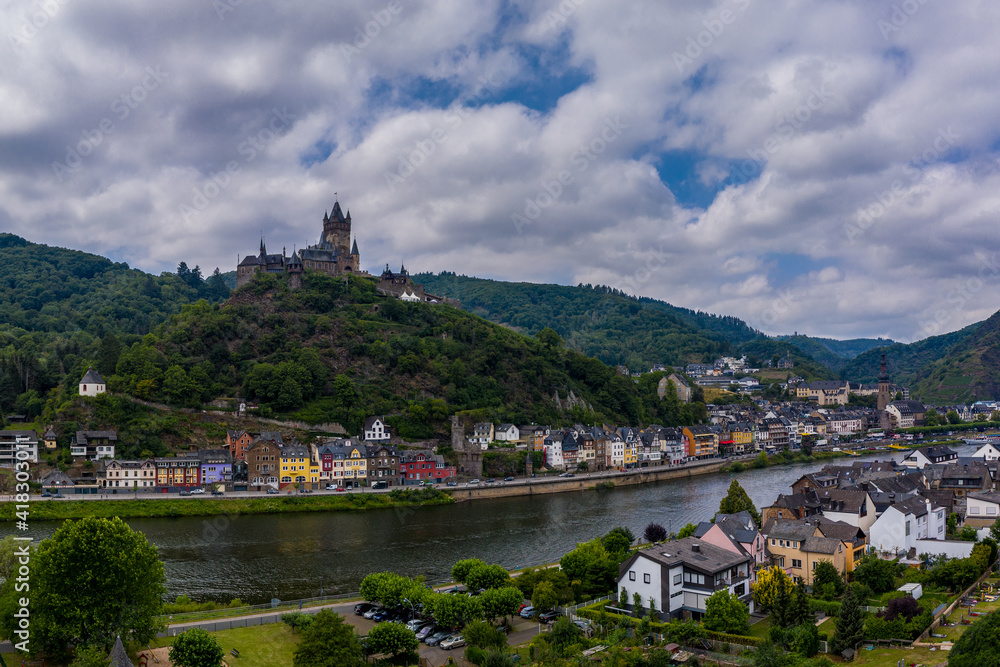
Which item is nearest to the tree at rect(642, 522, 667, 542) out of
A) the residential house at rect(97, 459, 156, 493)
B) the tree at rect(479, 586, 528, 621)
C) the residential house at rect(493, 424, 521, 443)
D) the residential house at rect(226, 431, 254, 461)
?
the tree at rect(479, 586, 528, 621)

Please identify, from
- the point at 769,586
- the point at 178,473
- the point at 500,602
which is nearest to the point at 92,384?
the point at 178,473

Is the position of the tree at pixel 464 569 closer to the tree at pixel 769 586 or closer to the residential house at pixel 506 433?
the tree at pixel 769 586

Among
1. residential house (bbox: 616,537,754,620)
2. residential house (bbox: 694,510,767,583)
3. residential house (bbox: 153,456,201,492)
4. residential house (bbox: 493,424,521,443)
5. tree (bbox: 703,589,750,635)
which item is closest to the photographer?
tree (bbox: 703,589,750,635)

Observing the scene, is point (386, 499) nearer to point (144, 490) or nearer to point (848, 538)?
point (144, 490)

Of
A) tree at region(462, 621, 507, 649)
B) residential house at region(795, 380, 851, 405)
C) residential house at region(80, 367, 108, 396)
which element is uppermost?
residential house at region(80, 367, 108, 396)

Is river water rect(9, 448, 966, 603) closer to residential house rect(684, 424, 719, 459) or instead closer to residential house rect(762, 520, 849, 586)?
residential house rect(762, 520, 849, 586)

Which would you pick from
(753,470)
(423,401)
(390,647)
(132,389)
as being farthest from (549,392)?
(390,647)
